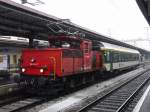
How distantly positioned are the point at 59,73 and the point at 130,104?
3.69 m

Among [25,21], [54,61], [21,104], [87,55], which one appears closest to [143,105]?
[54,61]

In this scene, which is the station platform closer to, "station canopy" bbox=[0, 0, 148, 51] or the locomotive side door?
the locomotive side door

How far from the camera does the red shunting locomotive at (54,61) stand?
14.5 m

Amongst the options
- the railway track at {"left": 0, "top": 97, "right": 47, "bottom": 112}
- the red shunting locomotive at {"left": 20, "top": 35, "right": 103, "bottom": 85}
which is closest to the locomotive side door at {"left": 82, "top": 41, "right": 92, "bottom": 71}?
the red shunting locomotive at {"left": 20, "top": 35, "right": 103, "bottom": 85}

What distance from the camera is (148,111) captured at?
11.3 metres

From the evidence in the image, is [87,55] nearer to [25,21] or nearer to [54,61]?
[25,21]

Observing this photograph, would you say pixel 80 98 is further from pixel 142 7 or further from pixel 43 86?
pixel 142 7

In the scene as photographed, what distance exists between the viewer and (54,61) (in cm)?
1443

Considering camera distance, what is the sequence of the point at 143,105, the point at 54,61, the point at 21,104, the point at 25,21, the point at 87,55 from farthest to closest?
the point at 87,55
the point at 25,21
the point at 54,61
the point at 21,104
the point at 143,105

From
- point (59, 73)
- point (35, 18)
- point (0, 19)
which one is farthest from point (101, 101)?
point (0, 19)

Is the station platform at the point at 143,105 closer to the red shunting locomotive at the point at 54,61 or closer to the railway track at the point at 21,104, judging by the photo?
the red shunting locomotive at the point at 54,61

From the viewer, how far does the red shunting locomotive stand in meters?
14.5

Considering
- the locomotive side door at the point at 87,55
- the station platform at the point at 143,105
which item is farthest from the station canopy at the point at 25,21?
the station platform at the point at 143,105

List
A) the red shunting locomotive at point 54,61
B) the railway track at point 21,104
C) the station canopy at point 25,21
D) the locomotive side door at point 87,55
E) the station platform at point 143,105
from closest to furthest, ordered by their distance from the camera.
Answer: the station platform at point 143,105, the railway track at point 21,104, the station canopy at point 25,21, the red shunting locomotive at point 54,61, the locomotive side door at point 87,55
